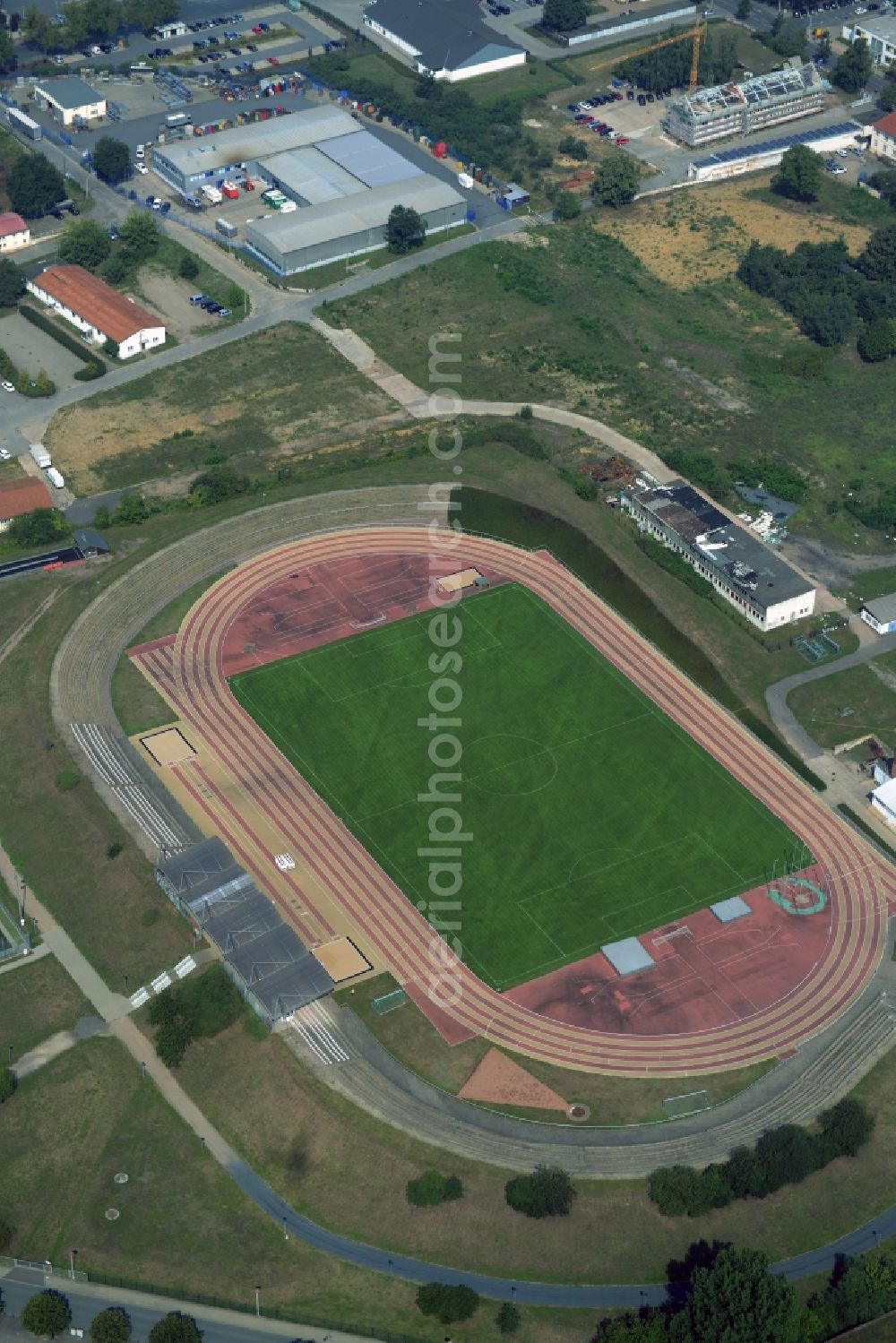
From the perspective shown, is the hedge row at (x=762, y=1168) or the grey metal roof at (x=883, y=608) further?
the grey metal roof at (x=883, y=608)

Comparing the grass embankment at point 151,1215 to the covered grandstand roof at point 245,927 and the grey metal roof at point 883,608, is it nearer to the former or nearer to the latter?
the covered grandstand roof at point 245,927

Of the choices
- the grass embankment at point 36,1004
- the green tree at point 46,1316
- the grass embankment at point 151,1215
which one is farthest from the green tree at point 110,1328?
the grass embankment at point 36,1004

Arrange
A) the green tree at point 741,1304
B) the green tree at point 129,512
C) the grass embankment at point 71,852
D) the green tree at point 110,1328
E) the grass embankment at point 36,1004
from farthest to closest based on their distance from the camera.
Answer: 1. the green tree at point 129,512
2. the grass embankment at point 71,852
3. the grass embankment at point 36,1004
4. the green tree at point 110,1328
5. the green tree at point 741,1304

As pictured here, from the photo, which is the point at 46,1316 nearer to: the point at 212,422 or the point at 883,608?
the point at 883,608

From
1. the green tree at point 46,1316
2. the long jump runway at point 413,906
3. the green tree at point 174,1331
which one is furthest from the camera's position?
the long jump runway at point 413,906

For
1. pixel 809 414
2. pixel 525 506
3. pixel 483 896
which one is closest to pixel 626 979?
pixel 483 896

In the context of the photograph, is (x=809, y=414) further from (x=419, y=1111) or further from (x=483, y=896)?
(x=419, y=1111)

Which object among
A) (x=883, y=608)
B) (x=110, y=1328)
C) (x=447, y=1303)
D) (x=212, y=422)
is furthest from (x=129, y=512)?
(x=447, y=1303)
